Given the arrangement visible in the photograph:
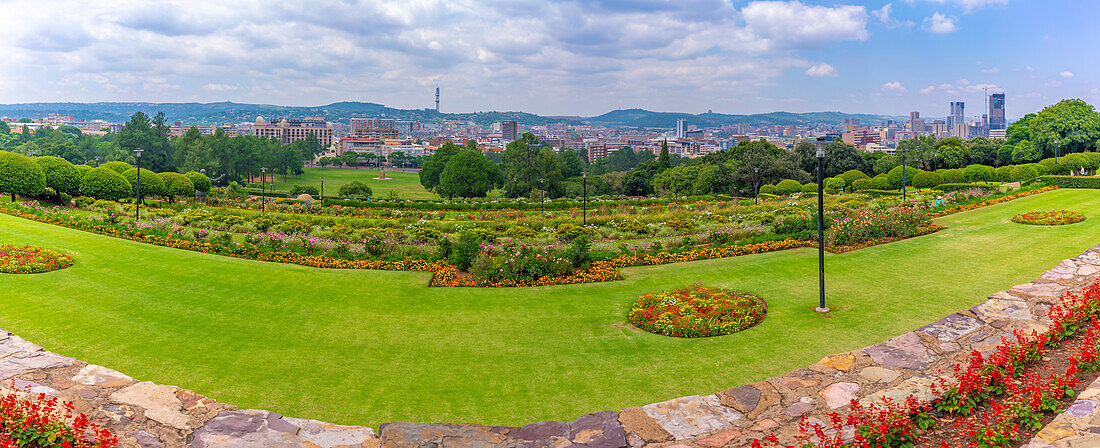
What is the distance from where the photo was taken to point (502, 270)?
43.5 ft

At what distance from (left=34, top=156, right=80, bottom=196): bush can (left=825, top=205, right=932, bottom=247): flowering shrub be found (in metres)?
33.9

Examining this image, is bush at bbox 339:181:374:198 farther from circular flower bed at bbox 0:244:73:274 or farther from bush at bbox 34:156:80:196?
circular flower bed at bbox 0:244:73:274

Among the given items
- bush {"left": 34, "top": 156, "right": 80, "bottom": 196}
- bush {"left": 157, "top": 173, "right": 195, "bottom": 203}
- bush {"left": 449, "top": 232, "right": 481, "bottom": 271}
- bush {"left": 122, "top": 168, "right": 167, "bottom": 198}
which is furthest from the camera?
bush {"left": 157, "top": 173, "right": 195, "bottom": 203}

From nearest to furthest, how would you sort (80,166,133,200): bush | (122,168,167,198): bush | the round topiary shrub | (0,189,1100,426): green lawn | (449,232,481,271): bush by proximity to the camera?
(0,189,1100,426): green lawn
(449,232,481,271): bush
(80,166,133,200): bush
(122,168,167,198): bush
the round topiary shrub

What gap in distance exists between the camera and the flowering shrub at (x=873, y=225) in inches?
645

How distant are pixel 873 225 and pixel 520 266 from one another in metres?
10.6

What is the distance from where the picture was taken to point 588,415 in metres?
6.81

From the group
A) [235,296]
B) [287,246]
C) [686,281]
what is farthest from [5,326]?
[686,281]

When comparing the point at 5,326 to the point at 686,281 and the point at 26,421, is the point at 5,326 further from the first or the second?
the point at 686,281

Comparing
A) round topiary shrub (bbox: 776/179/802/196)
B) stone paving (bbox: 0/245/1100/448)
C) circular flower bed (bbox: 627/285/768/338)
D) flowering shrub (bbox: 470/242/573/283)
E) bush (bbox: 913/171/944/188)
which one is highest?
bush (bbox: 913/171/944/188)


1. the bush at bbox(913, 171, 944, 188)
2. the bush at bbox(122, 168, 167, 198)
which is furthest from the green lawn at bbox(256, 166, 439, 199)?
the bush at bbox(913, 171, 944, 188)

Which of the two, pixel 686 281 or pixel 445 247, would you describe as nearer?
pixel 686 281

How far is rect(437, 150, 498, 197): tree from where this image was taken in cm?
6325

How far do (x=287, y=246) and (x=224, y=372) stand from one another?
362 inches
